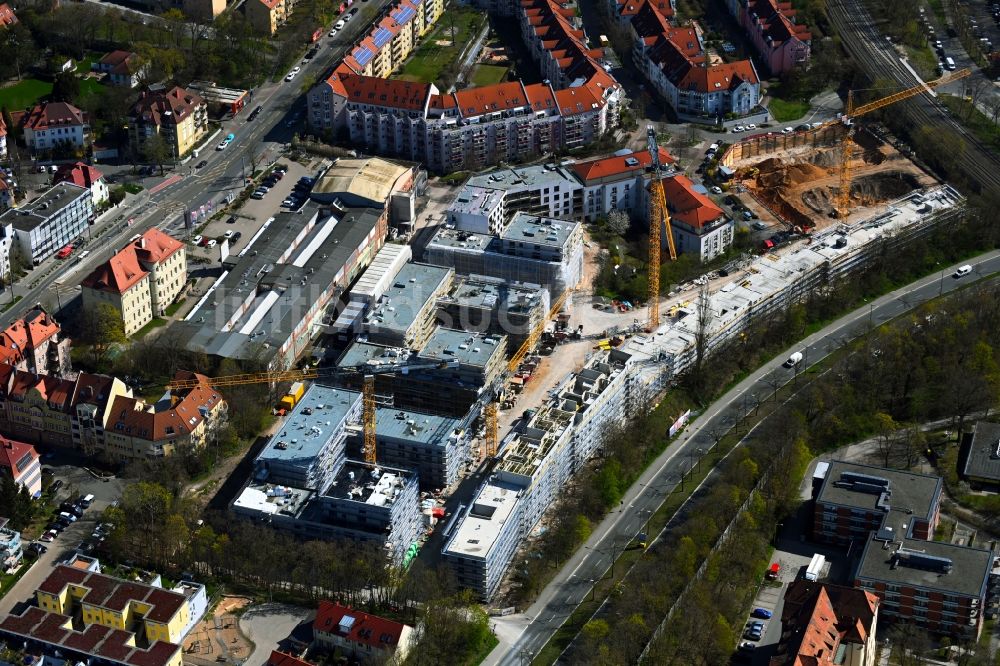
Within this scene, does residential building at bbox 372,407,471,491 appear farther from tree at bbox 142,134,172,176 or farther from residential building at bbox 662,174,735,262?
tree at bbox 142,134,172,176

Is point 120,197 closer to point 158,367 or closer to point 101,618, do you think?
point 158,367

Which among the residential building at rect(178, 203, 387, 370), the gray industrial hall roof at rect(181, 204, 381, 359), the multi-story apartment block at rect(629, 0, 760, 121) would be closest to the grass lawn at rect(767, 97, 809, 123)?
the multi-story apartment block at rect(629, 0, 760, 121)

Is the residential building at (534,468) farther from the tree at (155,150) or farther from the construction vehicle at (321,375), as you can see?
the tree at (155,150)

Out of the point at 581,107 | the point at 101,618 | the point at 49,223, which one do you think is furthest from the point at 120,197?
the point at 101,618

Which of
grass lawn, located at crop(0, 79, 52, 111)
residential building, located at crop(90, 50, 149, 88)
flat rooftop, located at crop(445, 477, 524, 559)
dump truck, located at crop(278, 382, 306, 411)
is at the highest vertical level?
residential building, located at crop(90, 50, 149, 88)

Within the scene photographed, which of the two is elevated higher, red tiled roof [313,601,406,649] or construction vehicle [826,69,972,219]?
construction vehicle [826,69,972,219]
